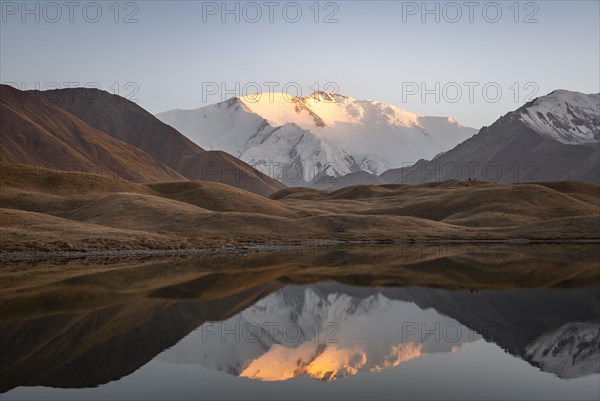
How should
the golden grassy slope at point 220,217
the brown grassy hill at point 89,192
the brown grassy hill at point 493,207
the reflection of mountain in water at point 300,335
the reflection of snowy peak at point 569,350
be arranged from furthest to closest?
the brown grassy hill at point 493,207, the brown grassy hill at point 89,192, the golden grassy slope at point 220,217, the reflection of mountain in water at point 300,335, the reflection of snowy peak at point 569,350

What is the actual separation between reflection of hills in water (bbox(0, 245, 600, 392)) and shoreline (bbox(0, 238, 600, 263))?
8.22m

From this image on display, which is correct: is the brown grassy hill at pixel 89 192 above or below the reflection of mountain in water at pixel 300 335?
above

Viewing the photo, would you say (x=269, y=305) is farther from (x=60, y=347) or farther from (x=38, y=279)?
(x=38, y=279)

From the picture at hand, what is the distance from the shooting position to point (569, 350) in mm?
28875

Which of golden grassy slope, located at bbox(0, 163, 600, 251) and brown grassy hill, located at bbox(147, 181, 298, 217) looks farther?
brown grassy hill, located at bbox(147, 181, 298, 217)

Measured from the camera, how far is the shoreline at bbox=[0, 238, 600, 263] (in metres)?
76.3

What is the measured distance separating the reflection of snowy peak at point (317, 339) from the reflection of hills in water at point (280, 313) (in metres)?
0.12

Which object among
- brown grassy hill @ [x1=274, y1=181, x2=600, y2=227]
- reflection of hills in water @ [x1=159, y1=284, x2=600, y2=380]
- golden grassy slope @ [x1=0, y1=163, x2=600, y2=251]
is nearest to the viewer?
reflection of hills in water @ [x1=159, y1=284, x2=600, y2=380]

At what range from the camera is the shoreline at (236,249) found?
76.3 m

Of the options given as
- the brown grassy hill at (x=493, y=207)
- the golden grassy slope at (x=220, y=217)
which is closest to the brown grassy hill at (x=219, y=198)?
the golden grassy slope at (x=220, y=217)

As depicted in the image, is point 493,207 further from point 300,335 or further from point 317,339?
point 317,339

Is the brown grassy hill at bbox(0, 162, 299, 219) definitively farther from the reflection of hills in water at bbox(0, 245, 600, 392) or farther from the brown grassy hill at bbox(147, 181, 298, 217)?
the reflection of hills in water at bbox(0, 245, 600, 392)

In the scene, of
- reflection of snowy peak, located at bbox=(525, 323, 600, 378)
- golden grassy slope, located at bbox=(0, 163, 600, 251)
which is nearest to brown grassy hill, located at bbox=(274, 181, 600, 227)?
golden grassy slope, located at bbox=(0, 163, 600, 251)

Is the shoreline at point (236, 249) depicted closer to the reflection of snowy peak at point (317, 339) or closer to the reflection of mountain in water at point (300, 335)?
the reflection of mountain in water at point (300, 335)
